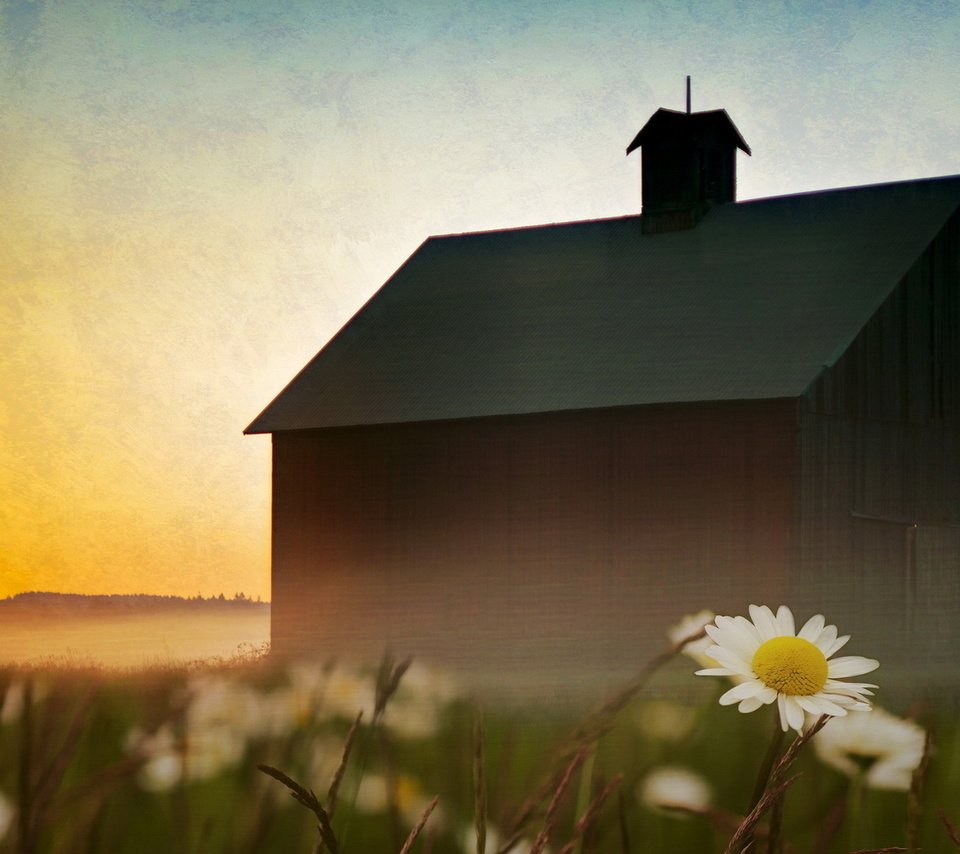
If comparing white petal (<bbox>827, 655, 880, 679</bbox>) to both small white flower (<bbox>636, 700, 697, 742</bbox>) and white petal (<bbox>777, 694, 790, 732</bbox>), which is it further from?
small white flower (<bbox>636, 700, 697, 742</bbox>)

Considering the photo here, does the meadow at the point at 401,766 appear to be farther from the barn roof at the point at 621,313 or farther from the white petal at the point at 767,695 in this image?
the barn roof at the point at 621,313

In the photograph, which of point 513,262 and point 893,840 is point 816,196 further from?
point 893,840

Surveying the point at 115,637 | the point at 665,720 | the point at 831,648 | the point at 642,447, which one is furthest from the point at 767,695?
the point at 642,447

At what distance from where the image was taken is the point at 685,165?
13.9 metres

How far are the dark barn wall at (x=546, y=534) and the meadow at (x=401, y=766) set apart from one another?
25.3 ft

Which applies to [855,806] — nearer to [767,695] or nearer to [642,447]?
[767,695]

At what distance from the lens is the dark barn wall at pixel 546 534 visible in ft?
33.9

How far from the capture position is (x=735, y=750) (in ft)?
5.73

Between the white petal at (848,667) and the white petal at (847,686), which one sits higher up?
the white petal at (848,667)

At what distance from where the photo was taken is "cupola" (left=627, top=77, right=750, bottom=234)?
13688 mm

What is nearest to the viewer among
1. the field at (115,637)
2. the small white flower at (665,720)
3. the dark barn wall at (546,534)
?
the small white flower at (665,720)

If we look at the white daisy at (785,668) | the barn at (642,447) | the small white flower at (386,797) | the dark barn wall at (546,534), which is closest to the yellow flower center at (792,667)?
the white daisy at (785,668)

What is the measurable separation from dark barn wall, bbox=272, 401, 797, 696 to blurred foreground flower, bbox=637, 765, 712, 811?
781 cm

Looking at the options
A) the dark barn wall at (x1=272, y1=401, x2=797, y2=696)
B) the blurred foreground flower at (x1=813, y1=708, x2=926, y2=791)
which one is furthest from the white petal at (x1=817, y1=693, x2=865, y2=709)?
the dark barn wall at (x1=272, y1=401, x2=797, y2=696)
